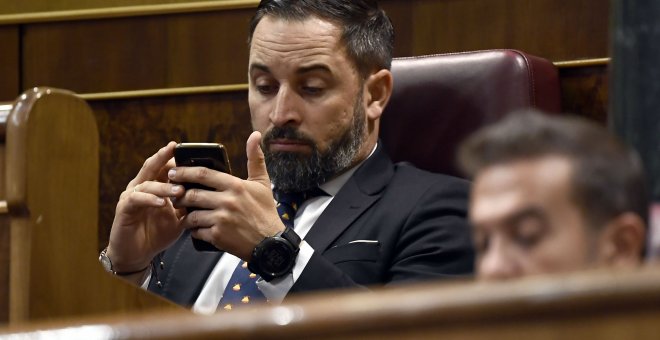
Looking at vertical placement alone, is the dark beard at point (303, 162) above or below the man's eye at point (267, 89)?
below

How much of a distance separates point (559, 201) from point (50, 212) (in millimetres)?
433

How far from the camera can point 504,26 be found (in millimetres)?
1735

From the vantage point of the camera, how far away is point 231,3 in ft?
6.18

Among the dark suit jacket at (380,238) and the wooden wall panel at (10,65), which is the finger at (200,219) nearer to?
the dark suit jacket at (380,238)

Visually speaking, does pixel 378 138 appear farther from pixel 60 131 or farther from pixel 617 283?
pixel 617 283

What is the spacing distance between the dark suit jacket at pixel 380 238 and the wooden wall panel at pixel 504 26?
29 cm

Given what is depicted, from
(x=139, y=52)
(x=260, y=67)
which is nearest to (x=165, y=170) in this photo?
(x=260, y=67)

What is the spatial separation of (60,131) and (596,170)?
454 millimetres

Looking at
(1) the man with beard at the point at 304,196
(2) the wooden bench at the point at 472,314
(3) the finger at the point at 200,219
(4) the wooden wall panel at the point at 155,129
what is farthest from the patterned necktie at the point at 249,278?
(2) the wooden bench at the point at 472,314

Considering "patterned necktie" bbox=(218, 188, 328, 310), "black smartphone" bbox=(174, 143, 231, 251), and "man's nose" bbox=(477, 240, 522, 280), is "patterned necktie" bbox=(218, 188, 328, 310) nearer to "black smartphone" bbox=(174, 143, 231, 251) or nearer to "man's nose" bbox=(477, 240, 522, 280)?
"black smartphone" bbox=(174, 143, 231, 251)

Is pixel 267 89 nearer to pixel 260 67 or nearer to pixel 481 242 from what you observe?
pixel 260 67

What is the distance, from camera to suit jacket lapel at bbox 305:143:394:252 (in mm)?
1448

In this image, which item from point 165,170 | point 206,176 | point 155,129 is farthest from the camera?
point 155,129

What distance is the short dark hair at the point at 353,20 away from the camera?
5.20 ft
